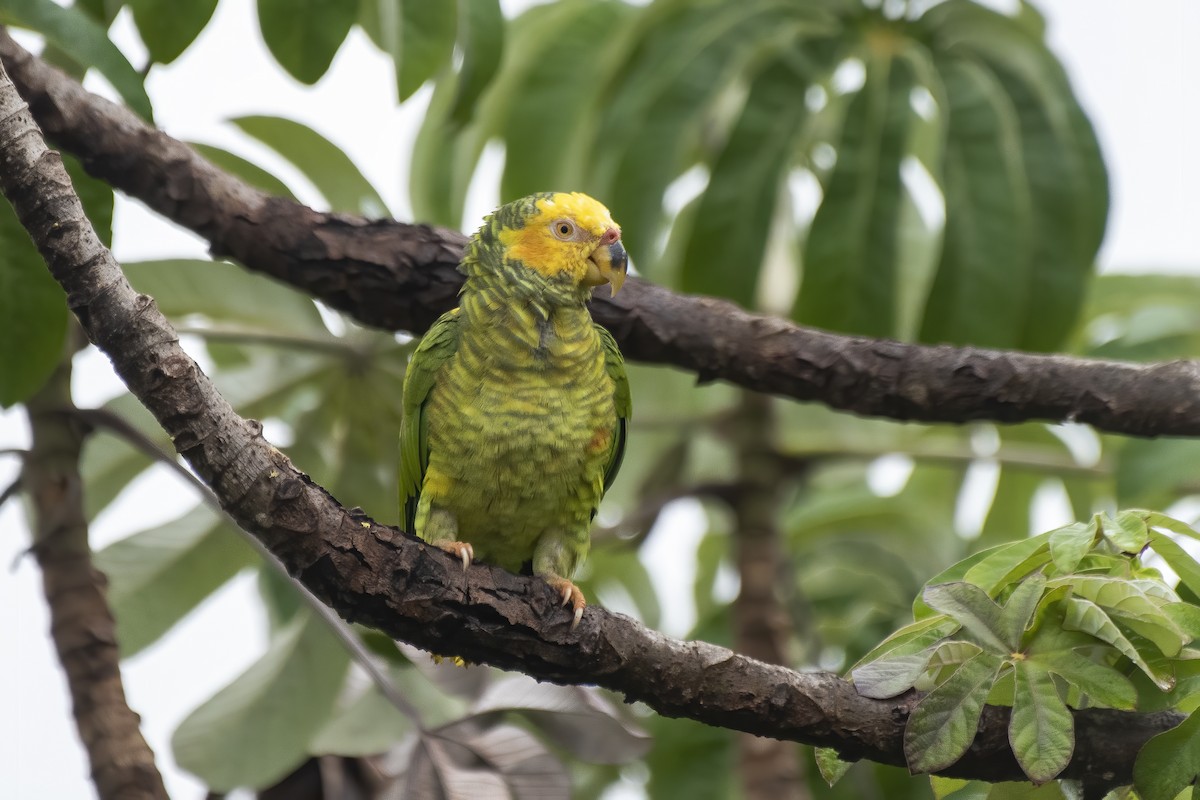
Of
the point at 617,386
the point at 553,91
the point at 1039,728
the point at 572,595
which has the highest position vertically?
the point at 553,91

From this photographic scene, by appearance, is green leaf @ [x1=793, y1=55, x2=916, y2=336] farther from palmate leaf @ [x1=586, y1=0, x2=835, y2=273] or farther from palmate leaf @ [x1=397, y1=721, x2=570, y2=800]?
palmate leaf @ [x1=397, y1=721, x2=570, y2=800]

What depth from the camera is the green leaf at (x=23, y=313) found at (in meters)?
2.14

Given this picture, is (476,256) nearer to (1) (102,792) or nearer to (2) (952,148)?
(1) (102,792)

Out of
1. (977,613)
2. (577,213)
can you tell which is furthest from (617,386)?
(977,613)

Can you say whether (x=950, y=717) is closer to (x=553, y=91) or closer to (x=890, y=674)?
(x=890, y=674)

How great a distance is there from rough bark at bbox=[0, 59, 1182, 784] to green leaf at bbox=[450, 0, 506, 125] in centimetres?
116

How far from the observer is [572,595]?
1852 millimetres

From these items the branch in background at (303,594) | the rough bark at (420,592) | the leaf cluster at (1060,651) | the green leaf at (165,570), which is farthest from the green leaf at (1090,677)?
the green leaf at (165,570)

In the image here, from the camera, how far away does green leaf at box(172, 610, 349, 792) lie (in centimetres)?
260

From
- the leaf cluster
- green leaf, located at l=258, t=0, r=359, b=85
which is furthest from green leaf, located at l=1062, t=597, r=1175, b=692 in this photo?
green leaf, located at l=258, t=0, r=359, b=85

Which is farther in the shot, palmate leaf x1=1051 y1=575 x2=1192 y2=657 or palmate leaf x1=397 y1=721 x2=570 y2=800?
palmate leaf x1=397 y1=721 x2=570 y2=800

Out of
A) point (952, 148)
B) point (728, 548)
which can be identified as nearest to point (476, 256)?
point (952, 148)

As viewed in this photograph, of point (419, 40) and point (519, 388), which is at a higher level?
point (419, 40)

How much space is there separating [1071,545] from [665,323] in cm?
100
